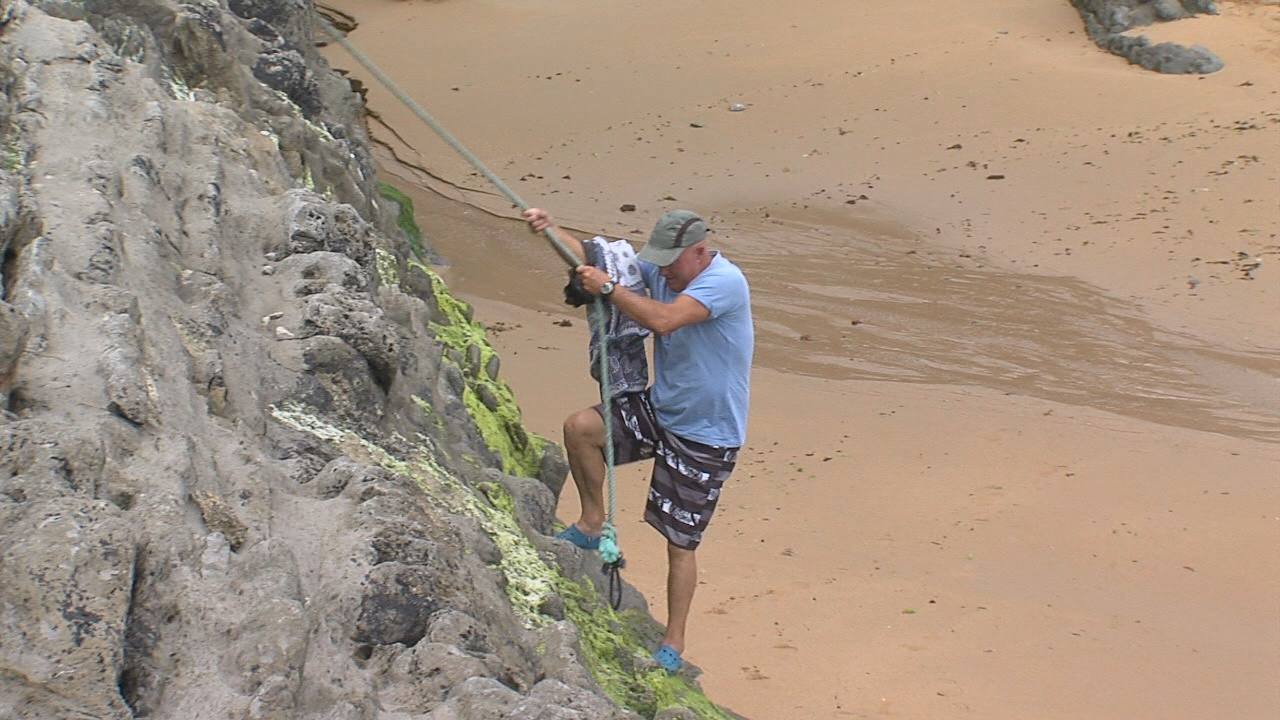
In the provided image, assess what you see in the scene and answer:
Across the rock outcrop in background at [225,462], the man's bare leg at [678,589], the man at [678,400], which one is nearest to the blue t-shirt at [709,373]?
the man at [678,400]

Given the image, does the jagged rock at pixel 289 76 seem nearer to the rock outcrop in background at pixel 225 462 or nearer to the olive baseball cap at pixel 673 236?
the rock outcrop in background at pixel 225 462

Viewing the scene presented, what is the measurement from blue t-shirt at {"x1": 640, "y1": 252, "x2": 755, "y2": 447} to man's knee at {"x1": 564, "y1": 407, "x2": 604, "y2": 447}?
0.65 ft

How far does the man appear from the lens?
3543 mm

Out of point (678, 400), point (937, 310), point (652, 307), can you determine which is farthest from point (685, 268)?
point (937, 310)

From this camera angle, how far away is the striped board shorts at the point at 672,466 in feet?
12.3

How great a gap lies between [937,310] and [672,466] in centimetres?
586

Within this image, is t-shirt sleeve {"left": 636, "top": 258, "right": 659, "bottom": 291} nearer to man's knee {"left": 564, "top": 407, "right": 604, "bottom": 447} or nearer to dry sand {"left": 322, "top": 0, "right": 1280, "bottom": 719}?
man's knee {"left": 564, "top": 407, "right": 604, "bottom": 447}

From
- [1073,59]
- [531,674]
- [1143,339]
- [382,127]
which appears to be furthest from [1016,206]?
[531,674]

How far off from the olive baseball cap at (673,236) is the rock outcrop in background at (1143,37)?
11.1 meters

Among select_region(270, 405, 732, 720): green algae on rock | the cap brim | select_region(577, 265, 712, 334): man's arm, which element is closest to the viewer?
select_region(270, 405, 732, 720): green algae on rock

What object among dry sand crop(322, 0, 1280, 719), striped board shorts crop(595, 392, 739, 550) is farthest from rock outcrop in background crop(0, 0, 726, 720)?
dry sand crop(322, 0, 1280, 719)

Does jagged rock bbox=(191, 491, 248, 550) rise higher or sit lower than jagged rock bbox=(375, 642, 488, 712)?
higher

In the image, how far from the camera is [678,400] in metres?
3.71

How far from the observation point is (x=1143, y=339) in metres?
8.86
